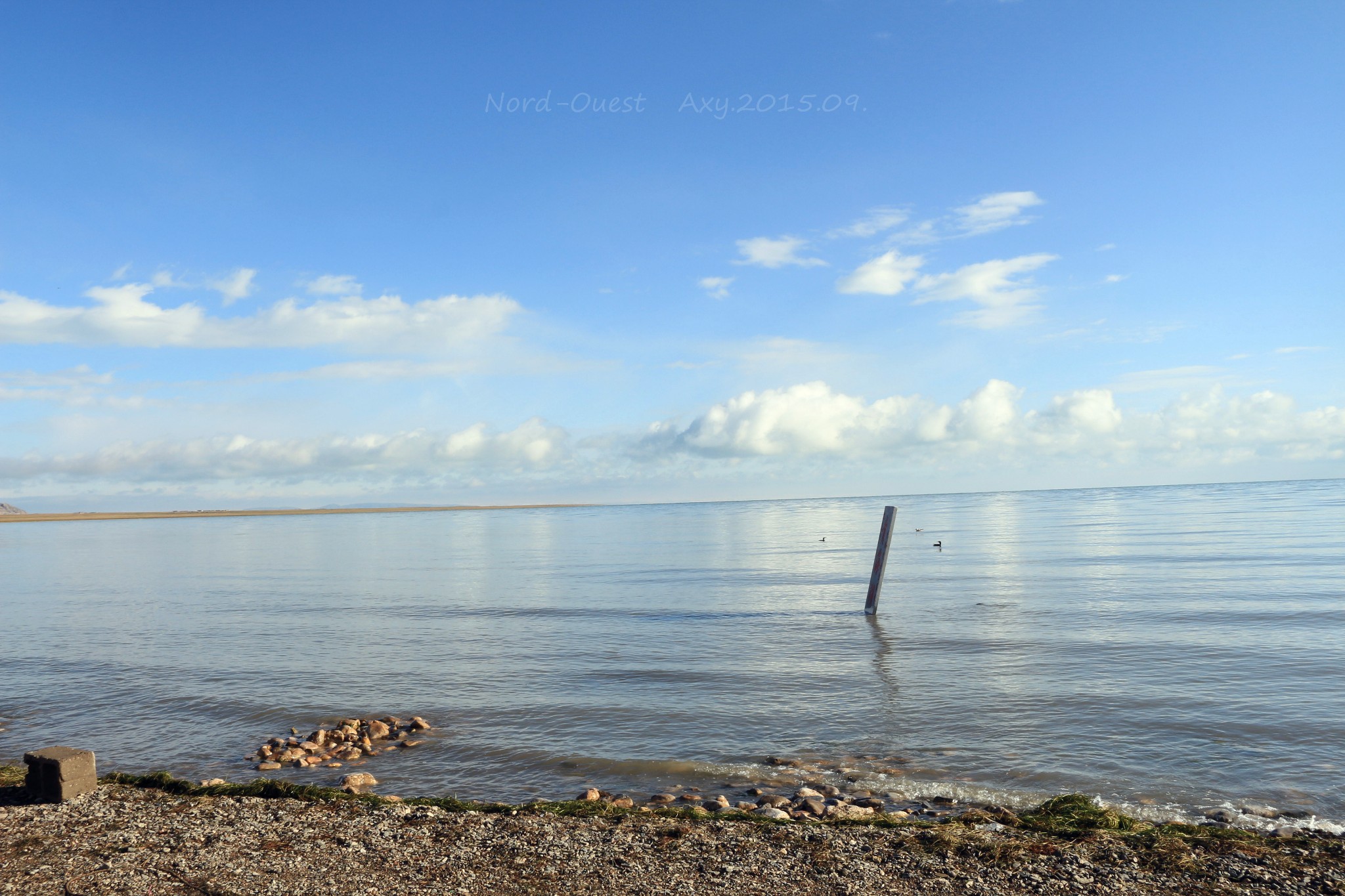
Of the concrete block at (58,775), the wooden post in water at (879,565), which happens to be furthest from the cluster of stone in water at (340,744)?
the wooden post in water at (879,565)

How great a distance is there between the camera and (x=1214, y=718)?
40.0 ft

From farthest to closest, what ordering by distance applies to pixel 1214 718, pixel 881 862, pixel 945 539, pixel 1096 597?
pixel 945 539
pixel 1096 597
pixel 1214 718
pixel 881 862

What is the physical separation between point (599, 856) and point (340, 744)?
6.22 meters

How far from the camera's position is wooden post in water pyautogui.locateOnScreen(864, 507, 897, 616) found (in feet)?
76.2

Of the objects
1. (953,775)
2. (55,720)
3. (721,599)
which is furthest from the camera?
(721,599)

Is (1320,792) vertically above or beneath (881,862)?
beneath

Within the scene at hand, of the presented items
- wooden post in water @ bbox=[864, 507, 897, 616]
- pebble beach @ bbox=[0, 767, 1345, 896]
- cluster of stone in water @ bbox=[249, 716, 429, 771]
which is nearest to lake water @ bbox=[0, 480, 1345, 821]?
cluster of stone in water @ bbox=[249, 716, 429, 771]

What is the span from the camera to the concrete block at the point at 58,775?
8.91 metres

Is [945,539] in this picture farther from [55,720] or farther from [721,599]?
[55,720]

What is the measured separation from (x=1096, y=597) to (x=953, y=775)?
666 inches

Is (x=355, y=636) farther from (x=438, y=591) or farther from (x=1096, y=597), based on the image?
(x=1096, y=597)

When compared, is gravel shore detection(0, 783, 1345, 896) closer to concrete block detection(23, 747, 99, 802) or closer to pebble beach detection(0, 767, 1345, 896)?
pebble beach detection(0, 767, 1345, 896)

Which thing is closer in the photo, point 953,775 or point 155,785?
point 155,785

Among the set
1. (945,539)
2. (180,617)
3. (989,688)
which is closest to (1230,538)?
(945,539)
